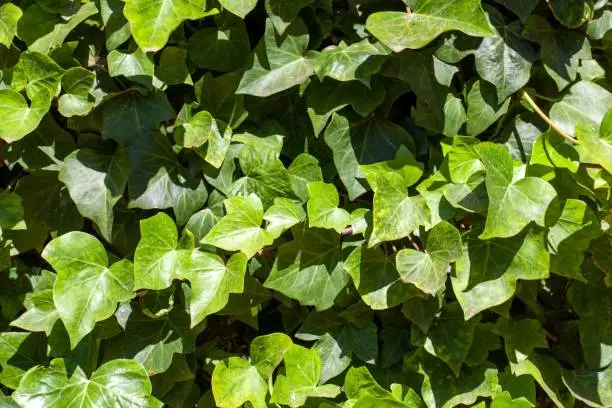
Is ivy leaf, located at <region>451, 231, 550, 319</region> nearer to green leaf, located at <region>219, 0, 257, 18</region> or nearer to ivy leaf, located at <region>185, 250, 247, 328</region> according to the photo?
ivy leaf, located at <region>185, 250, 247, 328</region>

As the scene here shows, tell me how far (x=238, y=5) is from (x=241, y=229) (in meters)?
0.42

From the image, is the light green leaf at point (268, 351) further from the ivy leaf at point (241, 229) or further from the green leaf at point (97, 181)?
the green leaf at point (97, 181)

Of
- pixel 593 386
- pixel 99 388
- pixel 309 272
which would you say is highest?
pixel 309 272

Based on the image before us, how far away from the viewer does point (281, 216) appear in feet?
4.71

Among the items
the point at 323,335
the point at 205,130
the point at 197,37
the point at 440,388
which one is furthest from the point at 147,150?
the point at 440,388

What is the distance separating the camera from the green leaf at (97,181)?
145 centimetres

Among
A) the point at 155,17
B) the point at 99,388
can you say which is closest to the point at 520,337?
the point at 99,388

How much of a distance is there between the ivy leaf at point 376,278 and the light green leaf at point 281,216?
5.1 inches

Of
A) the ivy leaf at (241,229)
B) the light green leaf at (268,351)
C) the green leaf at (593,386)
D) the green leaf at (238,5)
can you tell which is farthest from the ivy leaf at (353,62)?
the green leaf at (593,386)

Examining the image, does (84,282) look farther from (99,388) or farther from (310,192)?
(310,192)

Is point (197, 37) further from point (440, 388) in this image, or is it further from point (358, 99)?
point (440, 388)

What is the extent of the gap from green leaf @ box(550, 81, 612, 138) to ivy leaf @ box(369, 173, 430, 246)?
34 centimetres

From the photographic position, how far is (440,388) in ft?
5.15

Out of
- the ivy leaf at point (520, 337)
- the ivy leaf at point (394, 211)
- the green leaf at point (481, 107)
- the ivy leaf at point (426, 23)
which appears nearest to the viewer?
the ivy leaf at point (426, 23)
